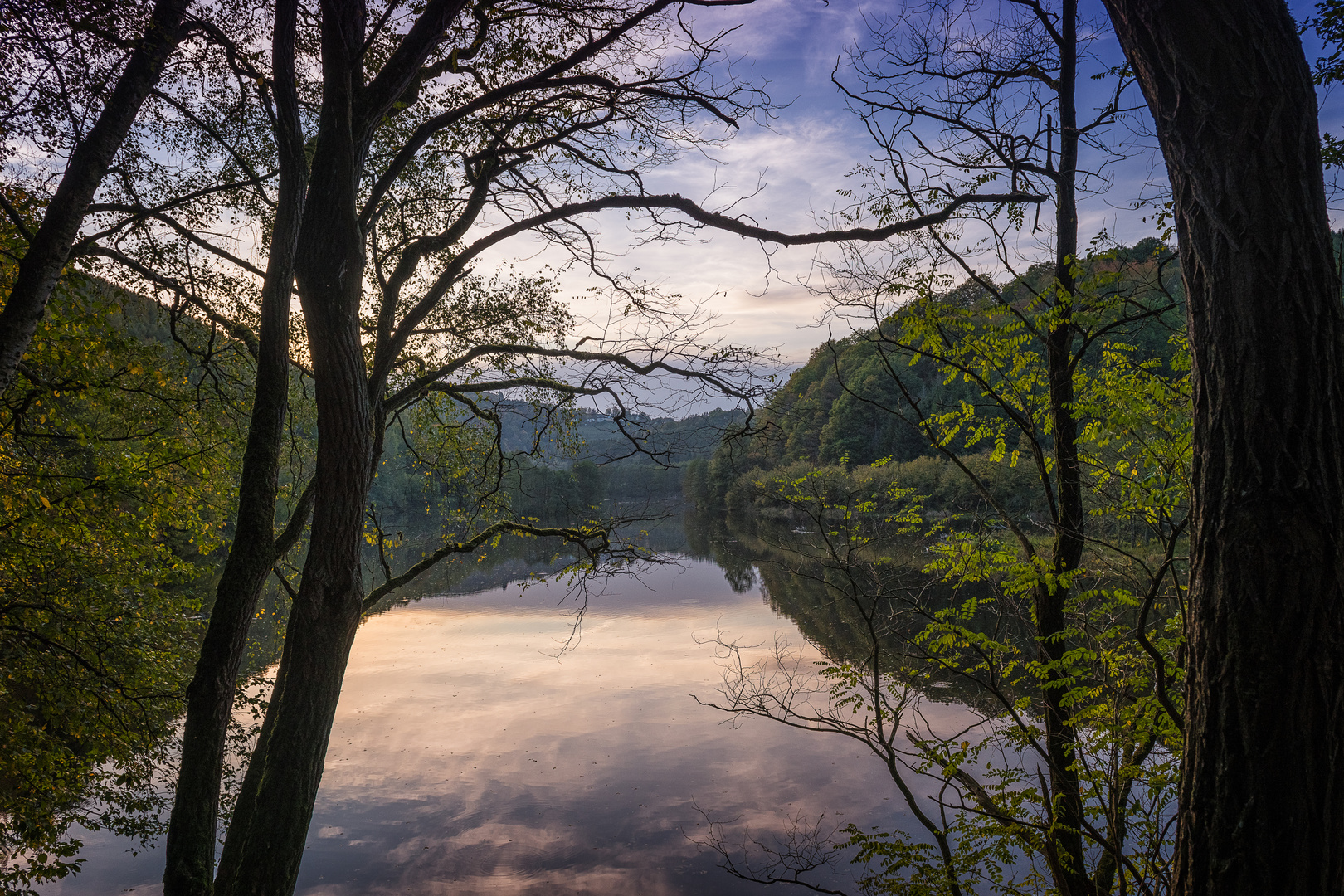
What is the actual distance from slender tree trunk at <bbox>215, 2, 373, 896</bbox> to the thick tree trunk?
3201 millimetres

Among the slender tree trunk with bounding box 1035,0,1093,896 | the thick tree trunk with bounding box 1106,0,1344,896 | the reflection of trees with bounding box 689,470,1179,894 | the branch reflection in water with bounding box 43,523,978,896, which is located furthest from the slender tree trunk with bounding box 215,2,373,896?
the branch reflection in water with bounding box 43,523,978,896

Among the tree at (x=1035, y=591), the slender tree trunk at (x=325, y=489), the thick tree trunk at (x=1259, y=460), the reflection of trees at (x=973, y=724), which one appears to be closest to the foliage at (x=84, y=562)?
the slender tree trunk at (x=325, y=489)

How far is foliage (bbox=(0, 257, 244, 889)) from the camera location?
5246 mm

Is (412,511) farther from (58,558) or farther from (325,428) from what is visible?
(325,428)

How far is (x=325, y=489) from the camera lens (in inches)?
130

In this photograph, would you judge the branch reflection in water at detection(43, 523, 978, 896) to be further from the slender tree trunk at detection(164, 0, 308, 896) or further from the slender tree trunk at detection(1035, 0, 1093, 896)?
the slender tree trunk at detection(164, 0, 308, 896)

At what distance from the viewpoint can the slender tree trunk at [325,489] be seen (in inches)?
124

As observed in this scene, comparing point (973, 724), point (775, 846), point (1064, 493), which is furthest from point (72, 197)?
point (775, 846)

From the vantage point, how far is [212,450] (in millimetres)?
6816

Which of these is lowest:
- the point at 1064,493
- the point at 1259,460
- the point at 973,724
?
the point at 973,724

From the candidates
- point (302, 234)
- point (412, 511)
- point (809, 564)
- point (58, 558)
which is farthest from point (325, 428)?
point (412, 511)

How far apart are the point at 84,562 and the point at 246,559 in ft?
10.4

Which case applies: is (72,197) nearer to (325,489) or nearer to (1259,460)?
(325,489)

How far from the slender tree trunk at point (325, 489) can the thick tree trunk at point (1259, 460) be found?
3.20 metres
